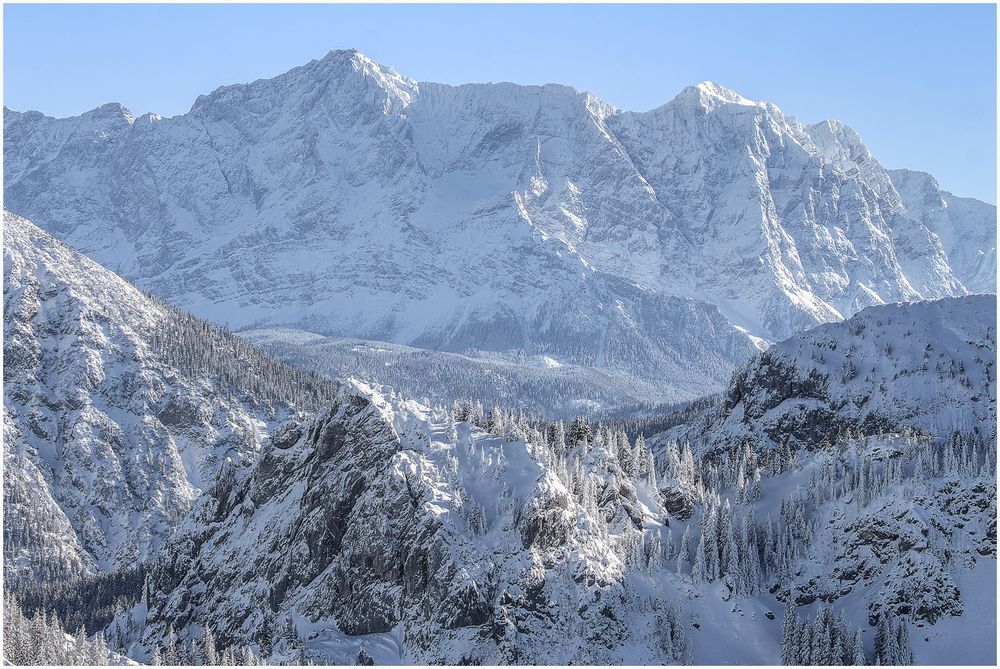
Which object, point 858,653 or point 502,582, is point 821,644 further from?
point 502,582

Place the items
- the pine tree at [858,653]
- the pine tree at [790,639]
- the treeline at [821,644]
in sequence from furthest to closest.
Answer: the pine tree at [790,639], the pine tree at [858,653], the treeline at [821,644]

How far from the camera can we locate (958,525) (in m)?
196

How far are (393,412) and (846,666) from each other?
76488 millimetres

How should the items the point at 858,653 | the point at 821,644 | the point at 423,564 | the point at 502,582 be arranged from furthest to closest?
the point at 502,582
the point at 423,564
the point at 821,644
the point at 858,653

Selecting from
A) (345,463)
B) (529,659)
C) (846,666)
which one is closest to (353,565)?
(345,463)

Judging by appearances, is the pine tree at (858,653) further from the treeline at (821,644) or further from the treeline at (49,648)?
the treeline at (49,648)

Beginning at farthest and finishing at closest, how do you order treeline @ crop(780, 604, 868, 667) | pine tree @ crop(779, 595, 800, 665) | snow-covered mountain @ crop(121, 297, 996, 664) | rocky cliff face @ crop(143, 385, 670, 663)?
pine tree @ crop(779, 595, 800, 665) < treeline @ crop(780, 604, 868, 667) < snow-covered mountain @ crop(121, 297, 996, 664) < rocky cliff face @ crop(143, 385, 670, 663)

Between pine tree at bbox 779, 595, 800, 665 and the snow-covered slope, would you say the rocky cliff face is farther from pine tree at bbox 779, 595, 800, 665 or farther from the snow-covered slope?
pine tree at bbox 779, 595, 800, 665

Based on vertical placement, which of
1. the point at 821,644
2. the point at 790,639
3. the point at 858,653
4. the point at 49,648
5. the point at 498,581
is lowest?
the point at 49,648

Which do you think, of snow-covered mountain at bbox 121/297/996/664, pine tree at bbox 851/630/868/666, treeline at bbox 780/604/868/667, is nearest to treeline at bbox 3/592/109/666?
snow-covered mountain at bbox 121/297/996/664

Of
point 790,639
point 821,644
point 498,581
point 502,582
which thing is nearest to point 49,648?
point 498,581

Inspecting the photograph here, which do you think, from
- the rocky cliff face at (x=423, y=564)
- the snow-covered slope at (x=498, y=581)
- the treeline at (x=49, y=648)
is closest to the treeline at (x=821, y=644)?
the snow-covered slope at (x=498, y=581)

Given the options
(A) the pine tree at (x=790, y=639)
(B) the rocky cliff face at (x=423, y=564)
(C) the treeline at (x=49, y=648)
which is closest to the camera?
Answer: (C) the treeline at (x=49, y=648)

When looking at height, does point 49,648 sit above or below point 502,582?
below
